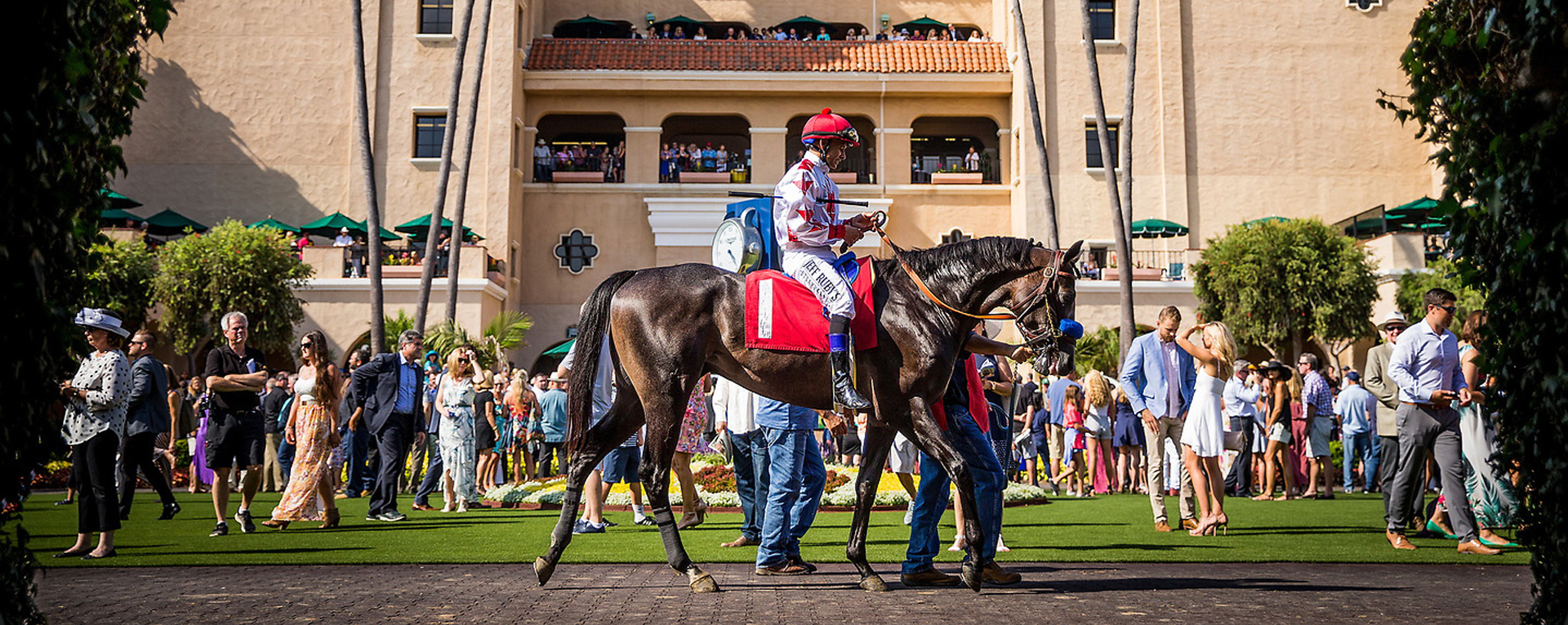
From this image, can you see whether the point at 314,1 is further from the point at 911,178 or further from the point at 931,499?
the point at 931,499

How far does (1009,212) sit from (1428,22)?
33.8 metres

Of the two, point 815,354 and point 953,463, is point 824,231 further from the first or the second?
point 953,463

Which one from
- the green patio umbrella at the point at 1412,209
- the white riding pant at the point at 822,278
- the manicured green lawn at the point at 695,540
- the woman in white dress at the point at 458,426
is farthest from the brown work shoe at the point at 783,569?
the green patio umbrella at the point at 1412,209

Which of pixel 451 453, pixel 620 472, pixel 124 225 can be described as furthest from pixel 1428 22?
pixel 124 225

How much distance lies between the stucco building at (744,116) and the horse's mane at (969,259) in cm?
2887

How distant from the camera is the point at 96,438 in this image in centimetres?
901

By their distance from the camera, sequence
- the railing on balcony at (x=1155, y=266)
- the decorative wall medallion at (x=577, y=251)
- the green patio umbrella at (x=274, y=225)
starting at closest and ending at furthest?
the green patio umbrella at (x=274, y=225)
the railing on balcony at (x=1155, y=266)
the decorative wall medallion at (x=577, y=251)

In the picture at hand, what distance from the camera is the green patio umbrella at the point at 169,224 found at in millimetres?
33375

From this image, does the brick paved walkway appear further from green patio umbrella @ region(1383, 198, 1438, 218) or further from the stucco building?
the stucco building

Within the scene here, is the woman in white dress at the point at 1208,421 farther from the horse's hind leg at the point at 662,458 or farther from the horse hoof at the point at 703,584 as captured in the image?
the horse hoof at the point at 703,584

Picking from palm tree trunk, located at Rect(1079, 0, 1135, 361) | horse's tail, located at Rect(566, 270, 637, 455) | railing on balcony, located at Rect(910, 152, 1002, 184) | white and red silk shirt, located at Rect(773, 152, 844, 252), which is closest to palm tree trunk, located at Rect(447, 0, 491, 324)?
railing on balcony, located at Rect(910, 152, 1002, 184)

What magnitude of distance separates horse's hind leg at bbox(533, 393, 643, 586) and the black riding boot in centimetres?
142

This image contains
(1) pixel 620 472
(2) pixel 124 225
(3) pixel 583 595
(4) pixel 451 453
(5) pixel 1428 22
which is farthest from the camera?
(2) pixel 124 225

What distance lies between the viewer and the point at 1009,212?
38438 mm
